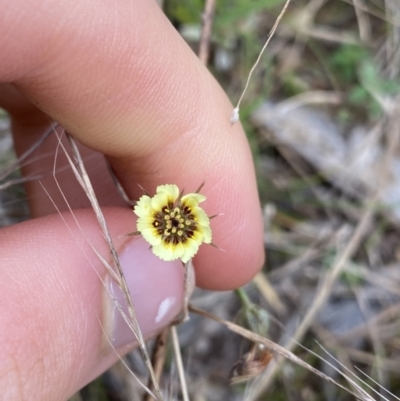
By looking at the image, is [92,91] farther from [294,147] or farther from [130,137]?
[294,147]

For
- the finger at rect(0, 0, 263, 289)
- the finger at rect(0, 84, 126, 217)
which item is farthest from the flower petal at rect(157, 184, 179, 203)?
the finger at rect(0, 84, 126, 217)

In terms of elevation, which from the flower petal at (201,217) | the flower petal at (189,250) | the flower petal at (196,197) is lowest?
the flower petal at (189,250)

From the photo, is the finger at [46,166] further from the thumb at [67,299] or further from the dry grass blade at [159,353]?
the dry grass blade at [159,353]

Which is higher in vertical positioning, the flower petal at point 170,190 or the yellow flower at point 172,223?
the flower petal at point 170,190

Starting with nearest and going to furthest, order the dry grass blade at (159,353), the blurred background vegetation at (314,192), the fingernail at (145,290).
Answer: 1. the fingernail at (145,290)
2. the dry grass blade at (159,353)
3. the blurred background vegetation at (314,192)

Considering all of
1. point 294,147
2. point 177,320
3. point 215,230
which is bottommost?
point 294,147

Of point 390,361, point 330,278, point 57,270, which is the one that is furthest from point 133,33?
point 390,361

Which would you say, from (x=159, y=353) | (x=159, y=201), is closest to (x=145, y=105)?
(x=159, y=201)

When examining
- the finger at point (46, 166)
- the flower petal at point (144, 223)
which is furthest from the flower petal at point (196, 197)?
the finger at point (46, 166)
